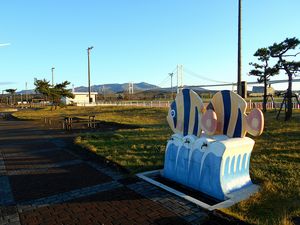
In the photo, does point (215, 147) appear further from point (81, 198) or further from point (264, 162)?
point (264, 162)

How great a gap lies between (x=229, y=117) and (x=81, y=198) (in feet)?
10.0

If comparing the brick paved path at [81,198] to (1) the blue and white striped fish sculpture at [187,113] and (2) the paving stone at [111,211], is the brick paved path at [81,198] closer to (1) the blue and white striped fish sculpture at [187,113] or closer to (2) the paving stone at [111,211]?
(2) the paving stone at [111,211]

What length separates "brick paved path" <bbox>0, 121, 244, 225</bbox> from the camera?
454 centimetres

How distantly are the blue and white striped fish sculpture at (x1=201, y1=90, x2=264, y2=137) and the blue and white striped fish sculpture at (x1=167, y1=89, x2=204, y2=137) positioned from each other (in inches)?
11.9

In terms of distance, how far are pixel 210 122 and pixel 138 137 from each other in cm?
666

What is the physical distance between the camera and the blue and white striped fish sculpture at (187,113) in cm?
599

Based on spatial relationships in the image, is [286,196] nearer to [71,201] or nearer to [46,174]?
[71,201]

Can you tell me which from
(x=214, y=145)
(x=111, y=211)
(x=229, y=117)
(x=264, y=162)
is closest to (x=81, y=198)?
(x=111, y=211)

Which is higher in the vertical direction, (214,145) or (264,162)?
(214,145)

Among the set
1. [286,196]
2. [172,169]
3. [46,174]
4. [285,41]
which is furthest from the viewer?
[285,41]

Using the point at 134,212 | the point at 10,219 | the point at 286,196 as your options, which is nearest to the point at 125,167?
the point at 134,212

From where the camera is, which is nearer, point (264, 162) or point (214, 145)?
point (214, 145)

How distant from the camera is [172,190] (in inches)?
220

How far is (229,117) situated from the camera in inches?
221
